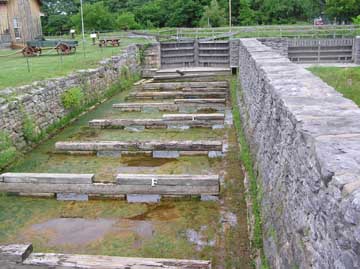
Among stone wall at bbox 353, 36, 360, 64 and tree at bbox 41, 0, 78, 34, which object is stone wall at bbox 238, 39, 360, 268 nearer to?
stone wall at bbox 353, 36, 360, 64

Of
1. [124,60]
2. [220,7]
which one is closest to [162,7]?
[220,7]

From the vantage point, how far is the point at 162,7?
1790 inches

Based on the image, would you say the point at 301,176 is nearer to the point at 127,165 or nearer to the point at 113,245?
the point at 113,245

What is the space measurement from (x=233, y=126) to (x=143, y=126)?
194cm

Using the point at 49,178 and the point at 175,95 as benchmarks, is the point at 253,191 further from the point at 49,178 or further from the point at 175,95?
the point at 175,95

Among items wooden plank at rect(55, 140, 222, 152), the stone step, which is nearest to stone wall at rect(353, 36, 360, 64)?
the stone step

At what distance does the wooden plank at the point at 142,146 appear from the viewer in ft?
23.1

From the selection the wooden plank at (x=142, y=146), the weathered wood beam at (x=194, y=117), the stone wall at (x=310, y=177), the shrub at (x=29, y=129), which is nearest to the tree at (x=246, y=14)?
the weathered wood beam at (x=194, y=117)

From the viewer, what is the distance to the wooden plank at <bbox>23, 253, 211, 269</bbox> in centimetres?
363

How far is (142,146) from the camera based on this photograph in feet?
23.6

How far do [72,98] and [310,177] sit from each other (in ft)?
27.0

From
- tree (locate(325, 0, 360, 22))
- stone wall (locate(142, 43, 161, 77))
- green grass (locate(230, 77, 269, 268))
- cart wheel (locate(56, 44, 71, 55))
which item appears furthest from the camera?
tree (locate(325, 0, 360, 22))

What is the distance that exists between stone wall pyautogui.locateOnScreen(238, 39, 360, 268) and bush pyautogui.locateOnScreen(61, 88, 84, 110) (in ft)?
20.7

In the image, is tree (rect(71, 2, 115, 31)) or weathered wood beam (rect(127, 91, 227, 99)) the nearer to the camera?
weathered wood beam (rect(127, 91, 227, 99))
